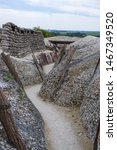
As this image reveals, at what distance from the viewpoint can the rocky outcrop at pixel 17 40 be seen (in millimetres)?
29391

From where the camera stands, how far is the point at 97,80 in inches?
630

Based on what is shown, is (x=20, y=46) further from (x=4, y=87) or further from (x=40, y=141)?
(x=40, y=141)

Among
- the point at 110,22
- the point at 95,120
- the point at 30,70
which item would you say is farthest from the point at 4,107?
the point at 30,70

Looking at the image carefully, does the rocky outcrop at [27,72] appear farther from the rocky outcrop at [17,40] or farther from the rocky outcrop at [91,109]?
the rocky outcrop at [91,109]

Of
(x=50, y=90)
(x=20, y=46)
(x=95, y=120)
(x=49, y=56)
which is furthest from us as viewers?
(x=49, y=56)

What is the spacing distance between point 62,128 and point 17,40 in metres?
18.4

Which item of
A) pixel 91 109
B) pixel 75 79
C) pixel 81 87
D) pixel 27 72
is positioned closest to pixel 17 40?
pixel 27 72

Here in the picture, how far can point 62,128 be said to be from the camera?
1438 centimetres

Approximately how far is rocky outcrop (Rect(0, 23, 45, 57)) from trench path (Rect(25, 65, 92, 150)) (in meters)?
11.4

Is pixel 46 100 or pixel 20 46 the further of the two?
pixel 20 46

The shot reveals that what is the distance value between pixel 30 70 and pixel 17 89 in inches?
361

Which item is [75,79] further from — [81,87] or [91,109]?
[91,109]

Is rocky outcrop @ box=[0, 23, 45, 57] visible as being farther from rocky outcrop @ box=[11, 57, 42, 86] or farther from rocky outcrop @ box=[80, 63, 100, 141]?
rocky outcrop @ box=[80, 63, 100, 141]

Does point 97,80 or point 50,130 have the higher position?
point 97,80
